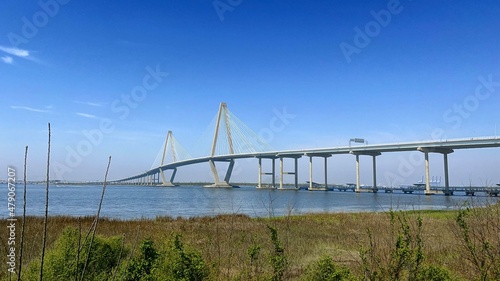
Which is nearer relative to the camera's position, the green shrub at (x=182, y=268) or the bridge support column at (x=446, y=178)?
the green shrub at (x=182, y=268)

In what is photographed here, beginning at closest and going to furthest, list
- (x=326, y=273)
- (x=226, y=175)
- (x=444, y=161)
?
(x=326, y=273) → (x=444, y=161) → (x=226, y=175)

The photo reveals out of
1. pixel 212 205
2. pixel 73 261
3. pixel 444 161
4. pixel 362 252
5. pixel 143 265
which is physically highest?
pixel 444 161

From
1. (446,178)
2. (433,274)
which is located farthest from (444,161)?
(433,274)

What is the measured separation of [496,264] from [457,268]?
1.51 meters

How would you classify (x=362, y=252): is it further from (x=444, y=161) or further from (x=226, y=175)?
(x=226, y=175)

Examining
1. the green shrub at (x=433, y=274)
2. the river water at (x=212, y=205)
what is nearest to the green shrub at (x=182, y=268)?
the river water at (x=212, y=205)

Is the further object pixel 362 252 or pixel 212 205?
pixel 212 205

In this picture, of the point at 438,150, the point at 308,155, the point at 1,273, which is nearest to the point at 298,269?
the point at 1,273

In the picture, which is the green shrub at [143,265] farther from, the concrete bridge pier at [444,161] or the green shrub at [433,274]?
the concrete bridge pier at [444,161]

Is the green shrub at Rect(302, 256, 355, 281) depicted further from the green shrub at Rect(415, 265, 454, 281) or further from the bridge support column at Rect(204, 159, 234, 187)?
the bridge support column at Rect(204, 159, 234, 187)

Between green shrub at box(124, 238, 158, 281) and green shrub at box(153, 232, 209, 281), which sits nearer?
green shrub at box(153, 232, 209, 281)

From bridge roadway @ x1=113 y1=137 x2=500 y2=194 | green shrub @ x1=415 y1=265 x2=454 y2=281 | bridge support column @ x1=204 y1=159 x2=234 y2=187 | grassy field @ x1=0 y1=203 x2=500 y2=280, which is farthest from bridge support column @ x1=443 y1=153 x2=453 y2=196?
green shrub @ x1=415 y1=265 x2=454 y2=281

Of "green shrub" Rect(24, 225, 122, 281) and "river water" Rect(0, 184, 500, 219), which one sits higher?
"green shrub" Rect(24, 225, 122, 281)

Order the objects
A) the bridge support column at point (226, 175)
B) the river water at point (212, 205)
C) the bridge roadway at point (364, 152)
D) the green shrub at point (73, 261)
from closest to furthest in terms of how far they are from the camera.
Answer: the green shrub at point (73, 261) → the river water at point (212, 205) → the bridge roadway at point (364, 152) → the bridge support column at point (226, 175)
